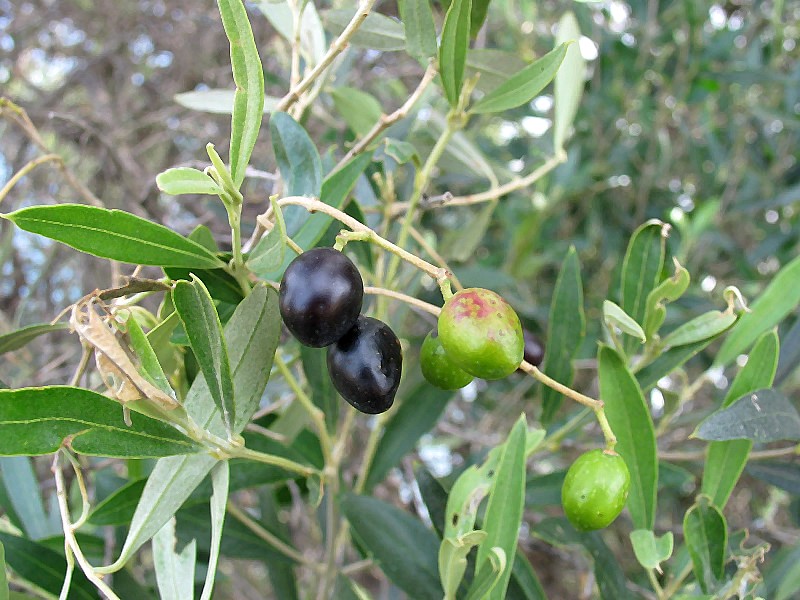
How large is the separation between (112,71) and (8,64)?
386 mm

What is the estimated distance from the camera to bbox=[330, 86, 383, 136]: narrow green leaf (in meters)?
1.26

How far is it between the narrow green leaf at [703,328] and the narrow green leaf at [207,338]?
0.63 meters

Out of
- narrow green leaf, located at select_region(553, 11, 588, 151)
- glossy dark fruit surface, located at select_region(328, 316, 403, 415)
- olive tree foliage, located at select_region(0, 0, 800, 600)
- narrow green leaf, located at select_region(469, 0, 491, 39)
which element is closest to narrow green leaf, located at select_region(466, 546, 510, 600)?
olive tree foliage, located at select_region(0, 0, 800, 600)

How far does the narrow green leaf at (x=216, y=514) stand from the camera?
27.8 inches

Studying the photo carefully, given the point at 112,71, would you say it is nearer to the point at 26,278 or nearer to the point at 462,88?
the point at 26,278

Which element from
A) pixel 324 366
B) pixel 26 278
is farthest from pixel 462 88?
pixel 26 278

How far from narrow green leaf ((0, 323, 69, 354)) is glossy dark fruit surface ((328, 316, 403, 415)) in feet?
1.08

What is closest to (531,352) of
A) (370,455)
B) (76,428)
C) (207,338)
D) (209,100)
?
(370,455)

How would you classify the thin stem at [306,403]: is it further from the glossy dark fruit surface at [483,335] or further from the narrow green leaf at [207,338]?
the glossy dark fruit surface at [483,335]

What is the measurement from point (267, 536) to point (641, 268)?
76 cm

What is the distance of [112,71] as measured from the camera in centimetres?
306

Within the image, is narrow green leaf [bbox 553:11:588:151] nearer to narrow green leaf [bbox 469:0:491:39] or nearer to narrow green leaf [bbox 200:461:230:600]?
narrow green leaf [bbox 469:0:491:39]

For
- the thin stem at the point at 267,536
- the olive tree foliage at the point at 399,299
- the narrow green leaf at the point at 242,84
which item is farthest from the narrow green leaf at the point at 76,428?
the thin stem at the point at 267,536

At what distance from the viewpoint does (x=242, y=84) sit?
0.73 meters
